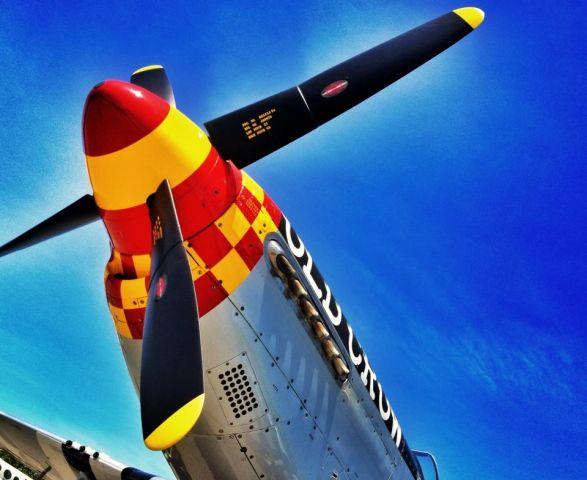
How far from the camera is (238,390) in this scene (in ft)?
20.0

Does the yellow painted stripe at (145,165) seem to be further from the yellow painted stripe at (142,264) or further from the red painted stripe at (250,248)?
the red painted stripe at (250,248)

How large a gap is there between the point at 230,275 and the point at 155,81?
10.1ft

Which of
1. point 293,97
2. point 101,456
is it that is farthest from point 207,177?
point 101,456

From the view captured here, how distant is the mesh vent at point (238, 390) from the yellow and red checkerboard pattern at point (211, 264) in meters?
0.76

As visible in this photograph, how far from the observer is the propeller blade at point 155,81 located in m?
7.17

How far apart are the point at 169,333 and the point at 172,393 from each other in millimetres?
567

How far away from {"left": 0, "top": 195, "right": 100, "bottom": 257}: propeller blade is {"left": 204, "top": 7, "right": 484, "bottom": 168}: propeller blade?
190 centimetres

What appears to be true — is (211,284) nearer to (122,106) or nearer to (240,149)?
(240,149)

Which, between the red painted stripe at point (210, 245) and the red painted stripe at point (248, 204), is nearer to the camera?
the red painted stripe at point (210, 245)

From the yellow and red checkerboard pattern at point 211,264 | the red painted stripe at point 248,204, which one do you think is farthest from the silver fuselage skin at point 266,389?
the red painted stripe at point 248,204

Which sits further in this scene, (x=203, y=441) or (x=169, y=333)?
(x=203, y=441)

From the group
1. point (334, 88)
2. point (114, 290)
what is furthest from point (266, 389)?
point (334, 88)

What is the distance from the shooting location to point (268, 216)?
21.0 ft

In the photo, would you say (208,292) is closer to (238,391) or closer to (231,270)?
(231,270)
